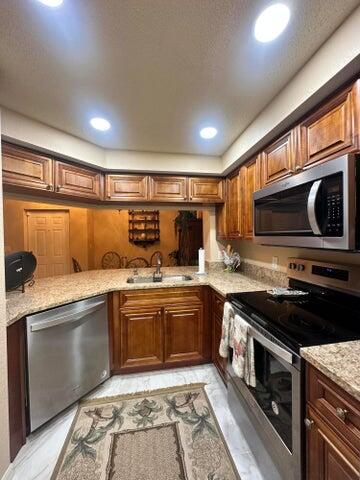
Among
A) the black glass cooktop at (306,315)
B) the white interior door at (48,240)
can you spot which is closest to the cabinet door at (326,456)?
the black glass cooktop at (306,315)

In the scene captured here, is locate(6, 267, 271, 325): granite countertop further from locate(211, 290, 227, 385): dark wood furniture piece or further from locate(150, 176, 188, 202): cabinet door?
locate(150, 176, 188, 202): cabinet door

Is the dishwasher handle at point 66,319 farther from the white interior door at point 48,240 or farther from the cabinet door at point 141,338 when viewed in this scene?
the white interior door at point 48,240

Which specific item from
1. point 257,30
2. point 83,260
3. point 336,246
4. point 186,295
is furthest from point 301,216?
point 83,260

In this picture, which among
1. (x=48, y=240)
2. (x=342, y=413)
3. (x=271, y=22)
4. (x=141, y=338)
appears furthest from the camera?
(x=48, y=240)

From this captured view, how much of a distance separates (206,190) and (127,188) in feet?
3.14

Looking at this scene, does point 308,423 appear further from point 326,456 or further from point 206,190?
point 206,190

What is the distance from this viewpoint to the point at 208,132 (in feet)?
6.82

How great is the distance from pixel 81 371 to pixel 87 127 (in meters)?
2.10

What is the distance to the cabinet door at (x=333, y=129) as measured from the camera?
1.07 meters

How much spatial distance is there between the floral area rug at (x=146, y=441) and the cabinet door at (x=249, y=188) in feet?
5.06

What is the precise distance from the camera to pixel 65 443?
4.83ft

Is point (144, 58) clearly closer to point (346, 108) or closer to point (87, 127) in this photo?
point (87, 127)

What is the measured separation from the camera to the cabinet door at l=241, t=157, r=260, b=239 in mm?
2023

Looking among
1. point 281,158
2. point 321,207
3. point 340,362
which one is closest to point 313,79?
point 281,158
